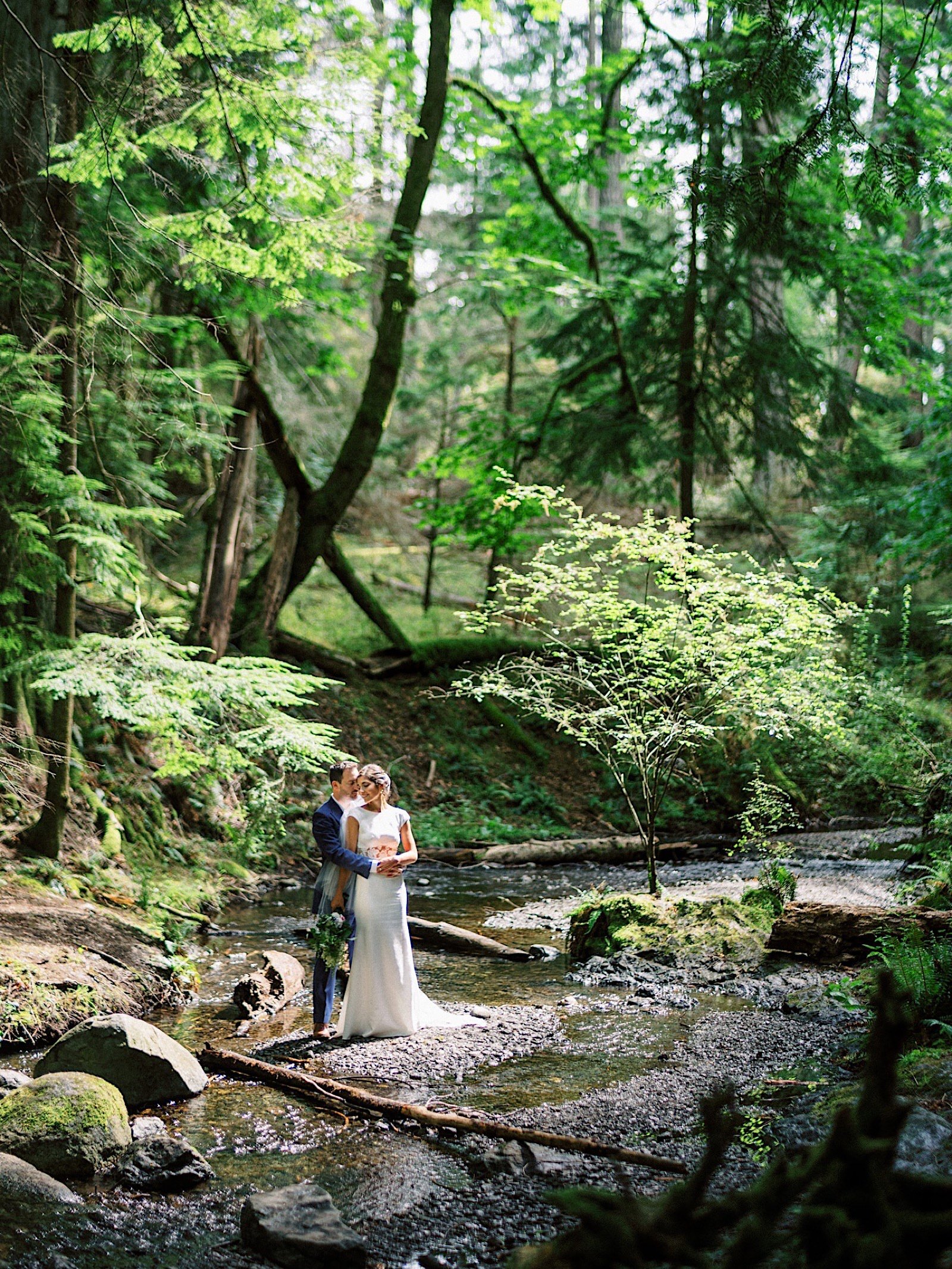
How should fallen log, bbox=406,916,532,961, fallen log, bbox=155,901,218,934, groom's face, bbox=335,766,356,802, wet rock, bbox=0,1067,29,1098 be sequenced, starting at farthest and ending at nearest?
fallen log, bbox=155,901,218,934, fallen log, bbox=406,916,532,961, groom's face, bbox=335,766,356,802, wet rock, bbox=0,1067,29,1098

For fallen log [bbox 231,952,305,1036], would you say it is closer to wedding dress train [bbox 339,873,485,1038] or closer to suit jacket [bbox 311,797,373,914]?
wedding dress train [bbox 339,873,485,1038]

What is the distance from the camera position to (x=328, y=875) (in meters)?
6.64

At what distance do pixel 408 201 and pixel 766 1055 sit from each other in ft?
40.2

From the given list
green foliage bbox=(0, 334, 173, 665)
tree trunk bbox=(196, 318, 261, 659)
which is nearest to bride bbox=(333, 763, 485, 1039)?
green foliage bbox=(0, 334, 173, 665)

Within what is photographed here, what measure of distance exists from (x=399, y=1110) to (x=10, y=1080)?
2.10 meters

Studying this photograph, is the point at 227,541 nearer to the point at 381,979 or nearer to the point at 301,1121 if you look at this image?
the point at 381,979

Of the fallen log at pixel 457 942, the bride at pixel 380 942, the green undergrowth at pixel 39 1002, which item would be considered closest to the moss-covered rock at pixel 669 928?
the fallen log at pixel 457 942

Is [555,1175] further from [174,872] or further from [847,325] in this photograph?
[847,325]

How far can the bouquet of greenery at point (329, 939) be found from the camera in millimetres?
6254

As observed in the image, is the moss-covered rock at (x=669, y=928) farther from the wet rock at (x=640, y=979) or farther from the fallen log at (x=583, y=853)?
the fallen log at (x=583, y=853)

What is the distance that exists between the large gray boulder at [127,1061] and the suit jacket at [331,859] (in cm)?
159

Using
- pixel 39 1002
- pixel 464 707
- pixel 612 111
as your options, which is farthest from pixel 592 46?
pixel 39 1002

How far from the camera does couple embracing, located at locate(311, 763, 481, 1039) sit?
6320mm

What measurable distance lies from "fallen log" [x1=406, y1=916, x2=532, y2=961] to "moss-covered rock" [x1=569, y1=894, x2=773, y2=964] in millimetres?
555
